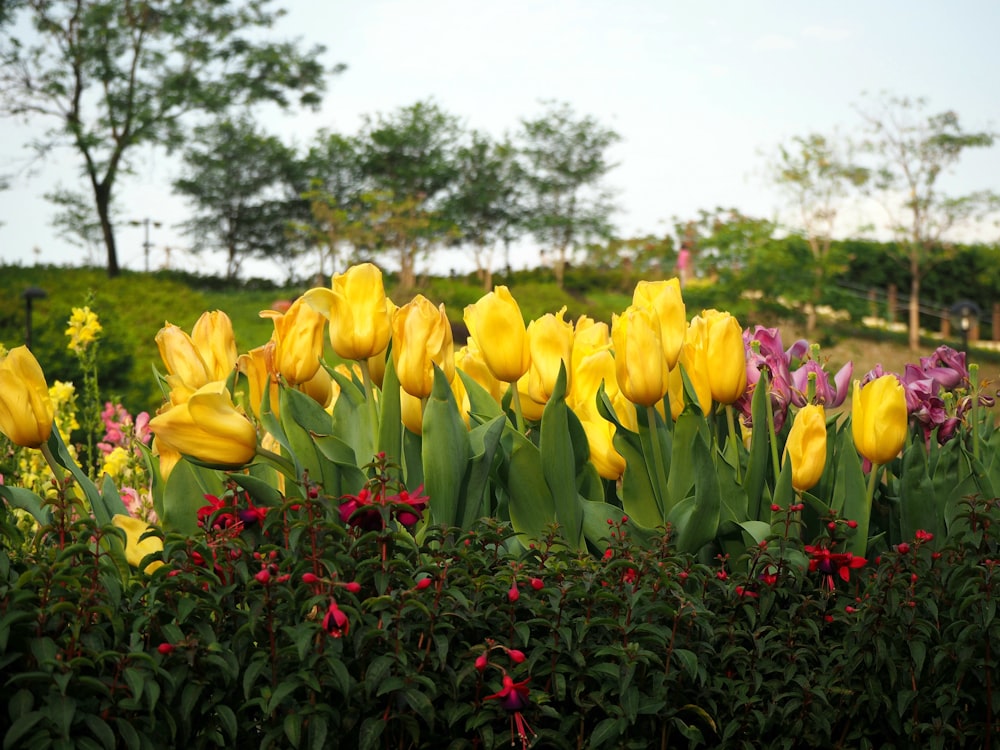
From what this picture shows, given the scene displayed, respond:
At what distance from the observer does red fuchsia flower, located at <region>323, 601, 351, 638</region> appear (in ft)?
4.95

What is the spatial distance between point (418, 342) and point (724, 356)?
0.70 m

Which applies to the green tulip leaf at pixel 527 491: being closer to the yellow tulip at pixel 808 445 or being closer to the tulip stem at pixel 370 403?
the tulip stem at pixel 370 403

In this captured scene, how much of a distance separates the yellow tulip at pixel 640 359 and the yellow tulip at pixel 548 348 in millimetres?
150

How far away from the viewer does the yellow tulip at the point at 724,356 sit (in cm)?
227

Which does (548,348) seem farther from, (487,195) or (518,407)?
(487,195)

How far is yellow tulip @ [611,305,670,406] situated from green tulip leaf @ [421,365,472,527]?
37 cm

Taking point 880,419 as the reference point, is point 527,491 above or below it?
below

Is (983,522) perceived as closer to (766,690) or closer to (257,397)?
(766,690)

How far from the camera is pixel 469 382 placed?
2.43 m

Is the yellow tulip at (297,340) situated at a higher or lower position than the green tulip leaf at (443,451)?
higher

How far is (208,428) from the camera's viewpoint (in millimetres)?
1841

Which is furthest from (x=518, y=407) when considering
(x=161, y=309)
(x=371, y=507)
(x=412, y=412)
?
(x=161, y=309)

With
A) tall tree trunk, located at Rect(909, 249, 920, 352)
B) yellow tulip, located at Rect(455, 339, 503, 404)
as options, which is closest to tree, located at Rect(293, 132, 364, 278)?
tall tree trunk, located at Rect(909, 249, 920, 352)

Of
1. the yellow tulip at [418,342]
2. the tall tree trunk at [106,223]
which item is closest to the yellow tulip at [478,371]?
the yellow tulip at [418,342]
